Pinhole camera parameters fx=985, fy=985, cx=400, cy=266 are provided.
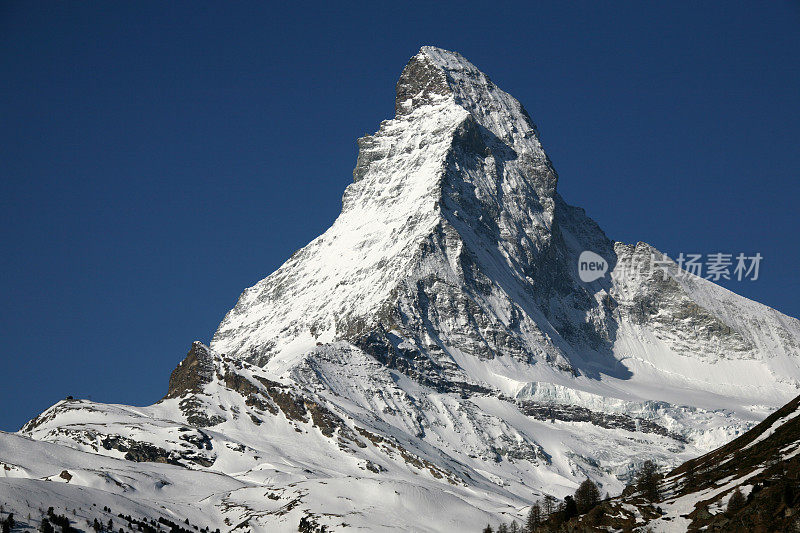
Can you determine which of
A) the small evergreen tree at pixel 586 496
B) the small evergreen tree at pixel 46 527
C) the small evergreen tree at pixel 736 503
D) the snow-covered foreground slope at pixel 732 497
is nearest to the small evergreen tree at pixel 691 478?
the snow-covered foreground slope at pixel 732 497

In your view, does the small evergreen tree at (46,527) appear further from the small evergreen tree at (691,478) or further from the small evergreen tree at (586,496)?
the small evergreen tree at (691,478)

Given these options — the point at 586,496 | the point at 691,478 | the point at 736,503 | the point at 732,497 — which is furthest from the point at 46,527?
the point at 586,496

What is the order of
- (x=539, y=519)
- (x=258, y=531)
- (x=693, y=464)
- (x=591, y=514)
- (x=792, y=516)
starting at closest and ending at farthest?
(x=792, y=516)
(x=591, y=514)
(x=693, y=464)
(x=539, y=519)
(x=258, y=531)

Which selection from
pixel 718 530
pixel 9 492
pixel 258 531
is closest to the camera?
pixel 718 530

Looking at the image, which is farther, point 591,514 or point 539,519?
point 539,519

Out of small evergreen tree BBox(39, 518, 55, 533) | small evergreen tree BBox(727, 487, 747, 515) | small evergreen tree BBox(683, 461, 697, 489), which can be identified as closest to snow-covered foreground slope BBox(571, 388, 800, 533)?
small evergreen tree BBox(727, 487, 747, 515)

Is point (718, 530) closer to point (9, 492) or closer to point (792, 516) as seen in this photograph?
point (792, 516)

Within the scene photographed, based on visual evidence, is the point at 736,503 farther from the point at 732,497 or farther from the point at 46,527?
the point at 46,527

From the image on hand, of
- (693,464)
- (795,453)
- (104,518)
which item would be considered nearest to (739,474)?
(795,453)
